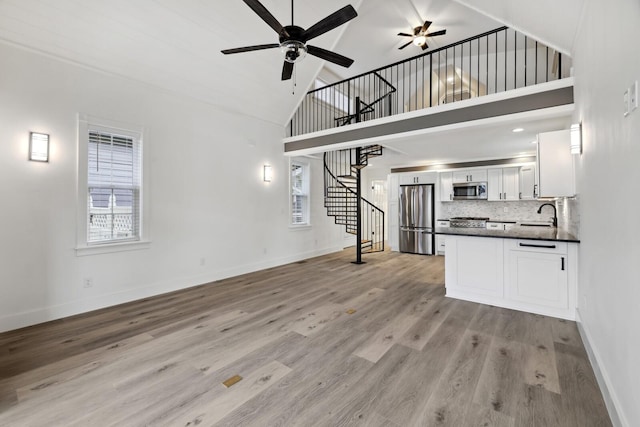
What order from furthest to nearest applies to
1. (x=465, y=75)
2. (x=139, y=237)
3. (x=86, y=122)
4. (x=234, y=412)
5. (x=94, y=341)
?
(x=465, y=75) < (x=139, y=237) < (x=86, y=122) < (x=94, y=341) < (x=234, y=412)

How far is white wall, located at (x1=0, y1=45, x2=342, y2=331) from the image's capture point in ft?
10.1

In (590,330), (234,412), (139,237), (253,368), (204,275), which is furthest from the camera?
(204,275)

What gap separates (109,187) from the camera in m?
3.78

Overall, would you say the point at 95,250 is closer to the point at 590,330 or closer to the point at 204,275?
the point at 204,275

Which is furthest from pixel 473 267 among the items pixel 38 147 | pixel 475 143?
pixel 38 147

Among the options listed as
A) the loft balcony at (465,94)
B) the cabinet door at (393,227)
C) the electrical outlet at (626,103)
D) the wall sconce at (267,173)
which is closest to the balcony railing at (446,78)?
the loft balcony at (465,94)

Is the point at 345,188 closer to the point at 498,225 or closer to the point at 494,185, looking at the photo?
the point at 494,185

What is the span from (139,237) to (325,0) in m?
4.66

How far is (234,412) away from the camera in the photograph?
1776 millimetres

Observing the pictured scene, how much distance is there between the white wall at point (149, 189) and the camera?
307cm

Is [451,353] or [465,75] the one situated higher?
[465,75]

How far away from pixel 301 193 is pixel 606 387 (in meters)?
5.95

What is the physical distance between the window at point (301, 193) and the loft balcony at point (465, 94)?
0.85 m

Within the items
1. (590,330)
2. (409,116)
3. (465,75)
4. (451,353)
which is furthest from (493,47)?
(451,353)
